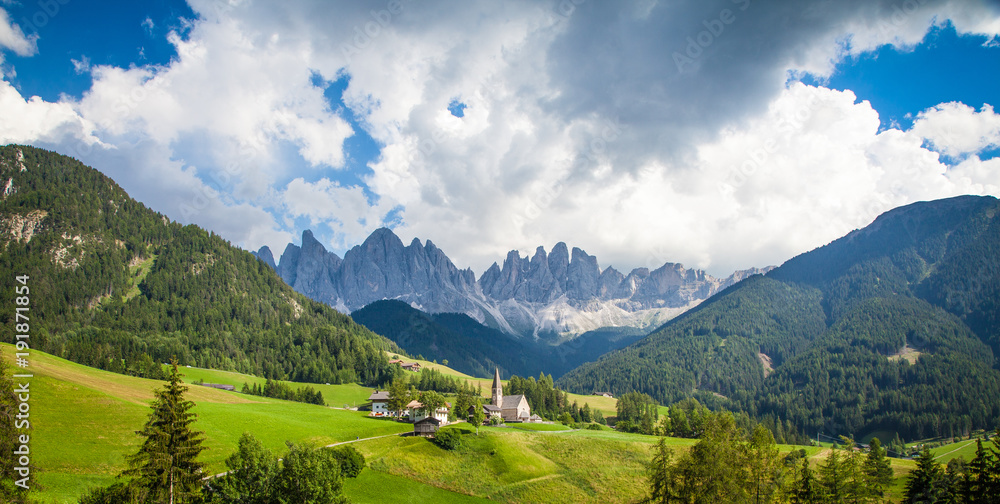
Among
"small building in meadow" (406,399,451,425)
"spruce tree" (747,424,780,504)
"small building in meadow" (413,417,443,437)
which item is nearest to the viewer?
"spruce tree" (747,424,780,504)

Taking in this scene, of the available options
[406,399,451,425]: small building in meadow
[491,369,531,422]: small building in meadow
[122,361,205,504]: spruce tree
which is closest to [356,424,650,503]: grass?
[406,399,451,425]: small building in meadow

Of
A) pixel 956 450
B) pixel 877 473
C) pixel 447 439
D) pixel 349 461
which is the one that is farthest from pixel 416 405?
pixel 956 450

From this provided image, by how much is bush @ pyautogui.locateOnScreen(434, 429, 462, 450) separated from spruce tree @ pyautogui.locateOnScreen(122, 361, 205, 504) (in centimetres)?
4870

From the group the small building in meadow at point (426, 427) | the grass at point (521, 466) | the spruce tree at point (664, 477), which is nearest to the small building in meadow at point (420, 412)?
the small building in meadow at point (426, 427)

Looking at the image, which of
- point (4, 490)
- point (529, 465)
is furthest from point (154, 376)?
point (4, 490)

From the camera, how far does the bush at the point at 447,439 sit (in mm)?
75375

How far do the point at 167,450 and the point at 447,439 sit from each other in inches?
2002

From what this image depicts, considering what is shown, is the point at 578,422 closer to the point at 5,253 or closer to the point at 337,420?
the point at 337,420

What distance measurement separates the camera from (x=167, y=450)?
29.4 m

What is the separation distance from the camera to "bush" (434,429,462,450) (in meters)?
75.4

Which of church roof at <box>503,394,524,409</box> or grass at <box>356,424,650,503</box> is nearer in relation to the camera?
grass at <box>356,424,650,503</box>

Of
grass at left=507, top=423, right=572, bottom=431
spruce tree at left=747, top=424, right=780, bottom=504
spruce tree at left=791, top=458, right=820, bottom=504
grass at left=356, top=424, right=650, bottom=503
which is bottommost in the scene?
grass at left=507, top=423, right=572, bottom=431

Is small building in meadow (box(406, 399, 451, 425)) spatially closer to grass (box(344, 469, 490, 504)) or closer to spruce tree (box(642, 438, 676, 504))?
grass (box(344, 469, 490, 504))

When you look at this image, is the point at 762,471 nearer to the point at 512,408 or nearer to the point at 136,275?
the point at 512,408
